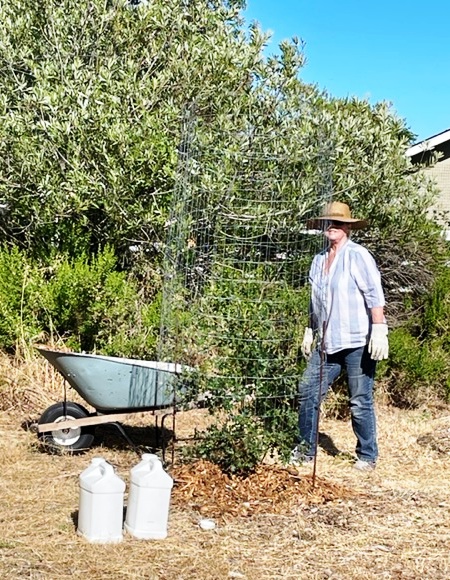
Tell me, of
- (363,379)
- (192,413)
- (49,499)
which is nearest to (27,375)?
(192,413)

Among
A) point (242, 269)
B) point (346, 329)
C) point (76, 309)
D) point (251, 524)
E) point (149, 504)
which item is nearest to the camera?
point (149, 504)

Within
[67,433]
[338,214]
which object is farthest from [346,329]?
[67,433]

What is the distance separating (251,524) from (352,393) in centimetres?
152

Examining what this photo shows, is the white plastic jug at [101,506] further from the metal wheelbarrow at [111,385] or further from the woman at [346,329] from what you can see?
the woman at [346,329]

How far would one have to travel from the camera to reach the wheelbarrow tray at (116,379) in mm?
5082

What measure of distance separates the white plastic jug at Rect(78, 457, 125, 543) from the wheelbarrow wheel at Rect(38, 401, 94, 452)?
62.9 inches

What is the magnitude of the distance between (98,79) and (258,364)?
11.8 feet

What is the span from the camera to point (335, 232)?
5.44m

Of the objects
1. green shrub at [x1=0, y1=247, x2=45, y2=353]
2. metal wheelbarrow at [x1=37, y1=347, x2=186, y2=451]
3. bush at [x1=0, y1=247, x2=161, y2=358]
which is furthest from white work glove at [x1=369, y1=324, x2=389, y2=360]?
green shrub at [x1=0, y1=247, x2=45, y2=353]

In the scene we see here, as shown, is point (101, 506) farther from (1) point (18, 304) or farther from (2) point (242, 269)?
(1) point (18, 304)

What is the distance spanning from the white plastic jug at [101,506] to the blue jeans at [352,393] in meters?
1.81

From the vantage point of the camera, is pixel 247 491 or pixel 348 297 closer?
pixel 247 491

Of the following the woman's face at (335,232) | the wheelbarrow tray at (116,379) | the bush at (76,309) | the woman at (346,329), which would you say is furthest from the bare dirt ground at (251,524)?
the woman's face at (335,232)

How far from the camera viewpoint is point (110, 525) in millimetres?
3809
